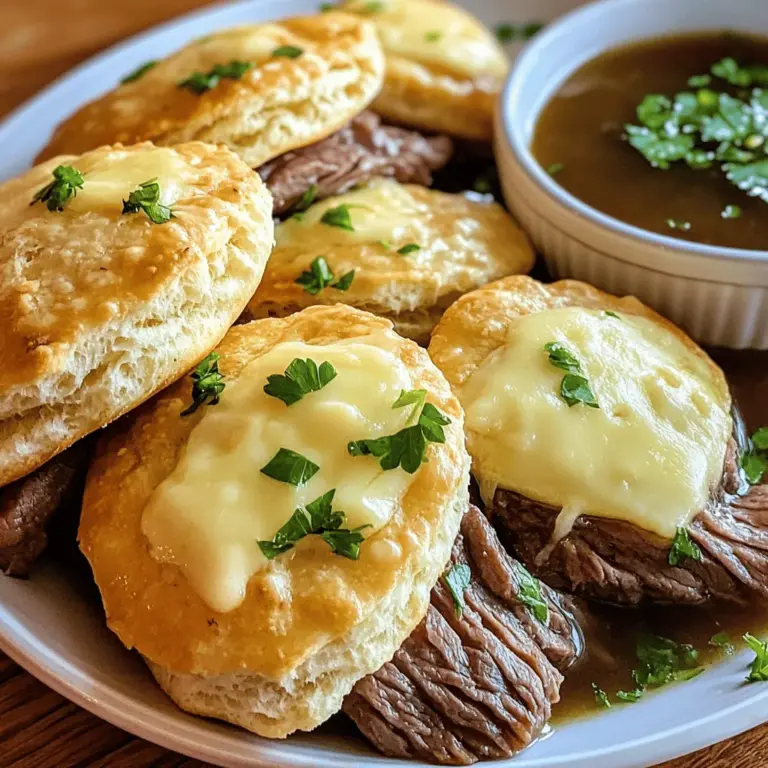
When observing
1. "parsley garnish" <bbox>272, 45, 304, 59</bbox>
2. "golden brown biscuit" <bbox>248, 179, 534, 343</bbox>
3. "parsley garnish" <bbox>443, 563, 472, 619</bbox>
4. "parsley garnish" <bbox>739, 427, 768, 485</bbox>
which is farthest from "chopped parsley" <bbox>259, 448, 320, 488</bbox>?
"parsley garnish" <bbox>272, 45, 304, 59</bbox>

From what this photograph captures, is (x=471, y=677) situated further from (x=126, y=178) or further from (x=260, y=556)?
(x=126, y=178)

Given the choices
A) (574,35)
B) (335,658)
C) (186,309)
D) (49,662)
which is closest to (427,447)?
(335,658)

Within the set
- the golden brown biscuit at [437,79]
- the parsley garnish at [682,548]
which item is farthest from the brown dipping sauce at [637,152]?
the parsley garnish at [682,548]

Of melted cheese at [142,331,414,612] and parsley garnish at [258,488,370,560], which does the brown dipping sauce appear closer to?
melted cheese at [142,331,414,612]

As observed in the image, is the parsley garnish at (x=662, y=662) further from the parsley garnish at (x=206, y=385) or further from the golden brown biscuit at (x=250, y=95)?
the golden brown biscuit at (x=250, y=95)

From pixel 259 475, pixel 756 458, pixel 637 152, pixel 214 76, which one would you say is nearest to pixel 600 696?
pixel 756 458

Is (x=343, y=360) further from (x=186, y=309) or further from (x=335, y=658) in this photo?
(x=335, y=658)
